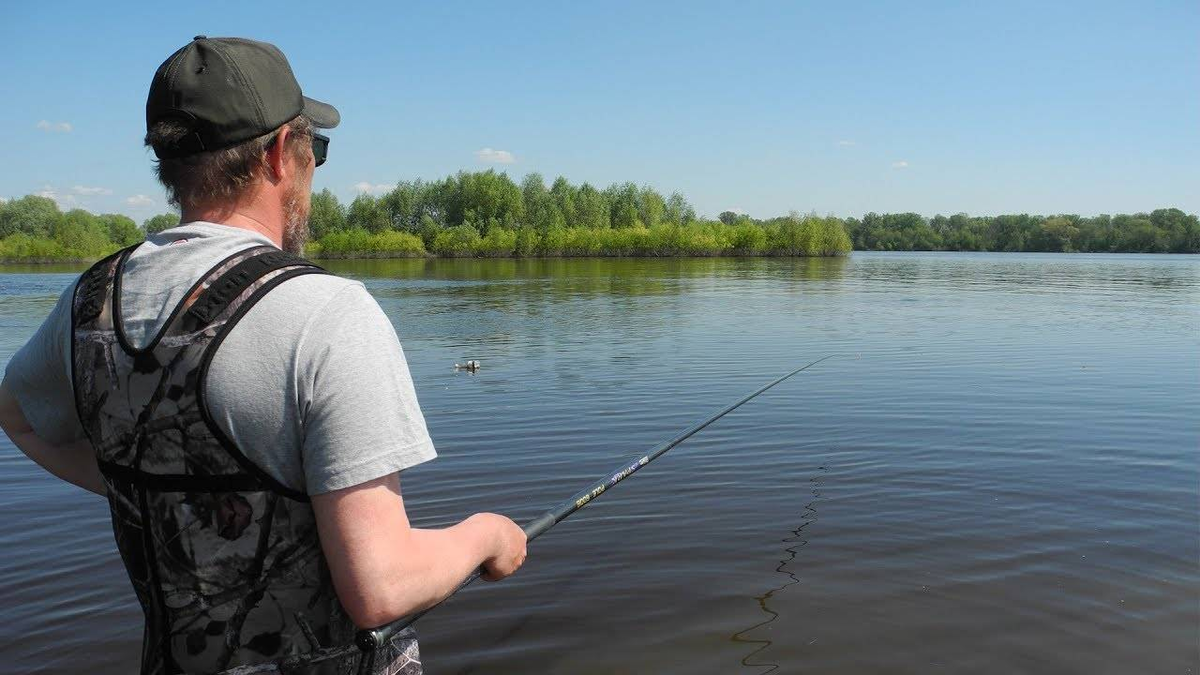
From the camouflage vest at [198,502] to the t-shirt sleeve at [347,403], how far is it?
11 cm

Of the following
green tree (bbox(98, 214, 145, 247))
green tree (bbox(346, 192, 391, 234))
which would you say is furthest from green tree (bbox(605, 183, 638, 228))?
green tree (bbox(98, 214, 145, 247))

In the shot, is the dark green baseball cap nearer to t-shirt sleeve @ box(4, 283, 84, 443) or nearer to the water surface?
t-shirt sleeve @ box(4, 283, 84, 443)

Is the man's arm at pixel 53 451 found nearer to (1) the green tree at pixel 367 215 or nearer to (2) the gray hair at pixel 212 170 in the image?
(2) the gray hair at pixel 212 170

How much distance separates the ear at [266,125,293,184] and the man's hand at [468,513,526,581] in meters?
0.74

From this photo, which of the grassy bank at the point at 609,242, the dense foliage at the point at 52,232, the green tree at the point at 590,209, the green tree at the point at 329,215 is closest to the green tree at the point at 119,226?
the dense foliage at the point at 52,232

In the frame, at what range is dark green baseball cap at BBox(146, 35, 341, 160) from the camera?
1.60m

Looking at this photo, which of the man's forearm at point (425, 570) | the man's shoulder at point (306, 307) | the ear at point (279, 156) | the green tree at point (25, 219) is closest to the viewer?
the man's shoulder at point (306, 307)

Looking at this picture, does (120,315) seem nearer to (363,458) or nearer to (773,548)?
(363,458)

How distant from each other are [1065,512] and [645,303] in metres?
24.3

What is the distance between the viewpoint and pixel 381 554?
1524 mm

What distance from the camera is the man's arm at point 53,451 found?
1.92 metres

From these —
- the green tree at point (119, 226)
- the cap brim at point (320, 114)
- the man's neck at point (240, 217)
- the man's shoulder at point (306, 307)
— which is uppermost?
the green tree at point (119, 226)

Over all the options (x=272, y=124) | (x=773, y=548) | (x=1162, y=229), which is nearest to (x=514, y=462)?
(x=773, y=548)

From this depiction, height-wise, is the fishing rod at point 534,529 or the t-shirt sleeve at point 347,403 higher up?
the t-shirt sleeve at point 347,403
